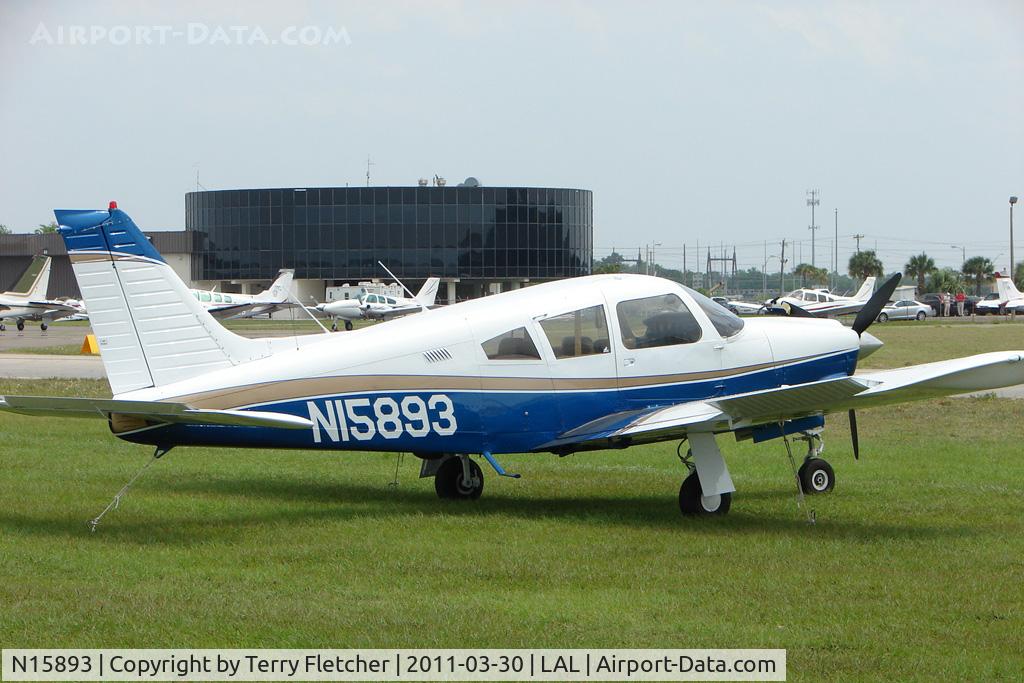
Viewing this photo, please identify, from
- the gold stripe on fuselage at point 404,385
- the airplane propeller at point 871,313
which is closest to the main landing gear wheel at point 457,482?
the gold stripe on fuselage at point 404,385

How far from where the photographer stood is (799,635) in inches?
264

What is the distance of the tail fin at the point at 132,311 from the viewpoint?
10461mm

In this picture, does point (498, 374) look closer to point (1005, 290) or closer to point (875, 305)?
point (875, 305)

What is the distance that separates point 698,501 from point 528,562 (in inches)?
105

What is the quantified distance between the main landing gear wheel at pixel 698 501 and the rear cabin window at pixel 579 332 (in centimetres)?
147

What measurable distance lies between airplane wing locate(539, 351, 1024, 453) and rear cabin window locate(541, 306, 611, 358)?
0.67 metres

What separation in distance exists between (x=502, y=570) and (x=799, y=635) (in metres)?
2.43

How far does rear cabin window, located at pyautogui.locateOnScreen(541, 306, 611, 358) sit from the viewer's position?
1080cm

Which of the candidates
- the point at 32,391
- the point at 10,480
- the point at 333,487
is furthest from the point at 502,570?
the point at 32,391

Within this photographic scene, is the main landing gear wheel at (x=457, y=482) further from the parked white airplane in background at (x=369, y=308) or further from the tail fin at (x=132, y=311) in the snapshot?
the parked white airplane in background at (x=369, y=308)

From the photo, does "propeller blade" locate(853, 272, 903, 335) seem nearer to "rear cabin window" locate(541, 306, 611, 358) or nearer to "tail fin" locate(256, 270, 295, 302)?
"rear cabin window" locate(541, 306, 611, 358)

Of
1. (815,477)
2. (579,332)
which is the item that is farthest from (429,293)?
(579,332)

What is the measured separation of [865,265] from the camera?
423 feet

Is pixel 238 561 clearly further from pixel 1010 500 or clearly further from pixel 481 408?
pixel 1010 500
